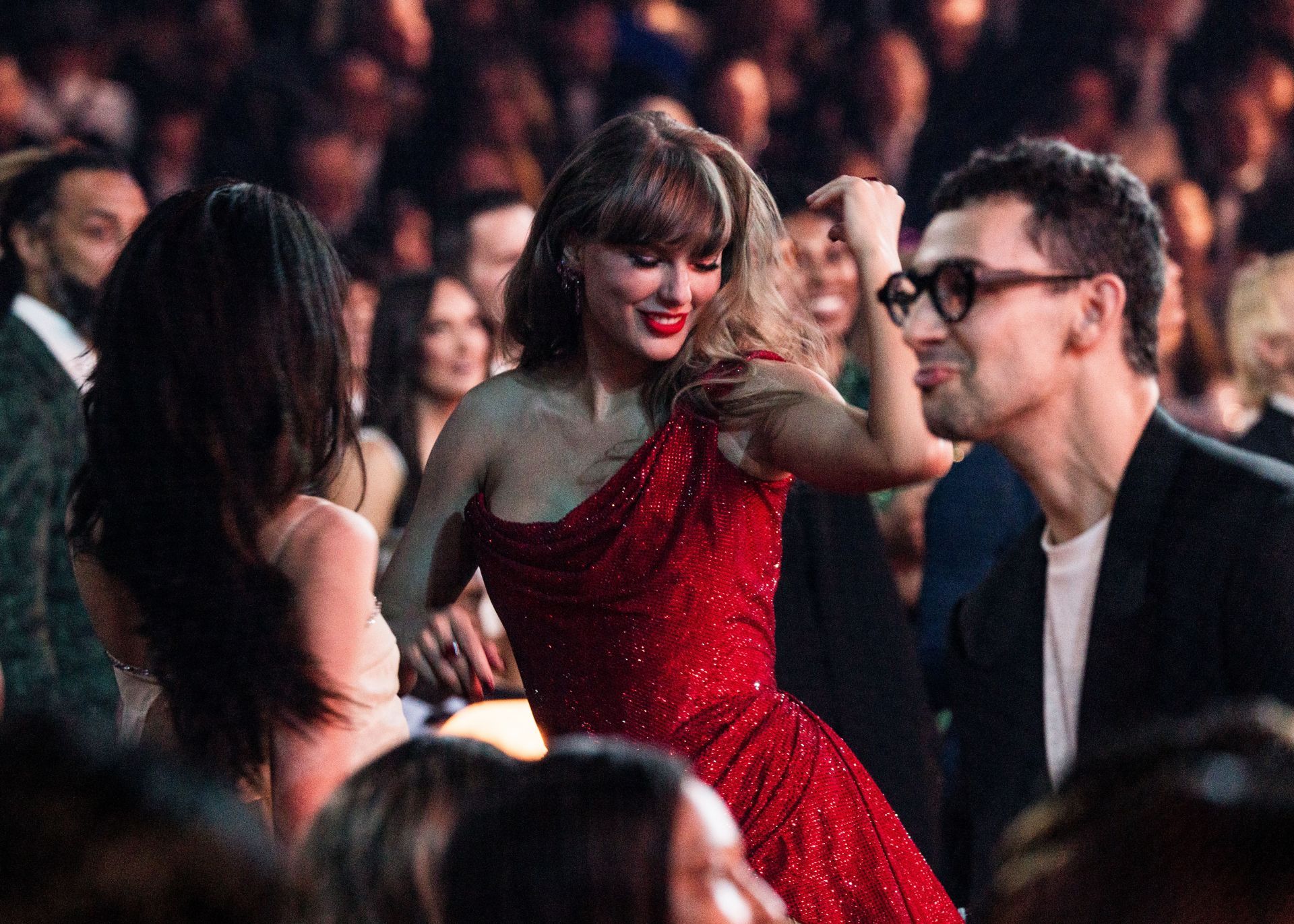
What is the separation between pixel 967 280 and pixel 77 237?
8.12 ft

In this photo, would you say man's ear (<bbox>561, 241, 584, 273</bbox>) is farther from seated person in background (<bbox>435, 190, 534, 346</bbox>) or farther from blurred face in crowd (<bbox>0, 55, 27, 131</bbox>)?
blurred face in crowd (<bbox>0, 55, 27, 131</bbox>)

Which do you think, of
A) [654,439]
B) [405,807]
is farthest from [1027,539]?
[405,807]

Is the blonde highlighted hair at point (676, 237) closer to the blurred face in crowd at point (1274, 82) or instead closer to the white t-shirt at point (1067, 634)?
the white t-shirt at point (1067, 634)

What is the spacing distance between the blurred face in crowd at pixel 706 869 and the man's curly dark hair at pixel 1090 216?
1409 millimetres

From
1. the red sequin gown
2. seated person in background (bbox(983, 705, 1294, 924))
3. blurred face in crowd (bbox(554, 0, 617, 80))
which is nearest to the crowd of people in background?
seated person in background (bbox(983, 705, 1294, 924))

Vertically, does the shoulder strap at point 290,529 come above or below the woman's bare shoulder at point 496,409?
above

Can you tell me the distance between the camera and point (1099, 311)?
250cm

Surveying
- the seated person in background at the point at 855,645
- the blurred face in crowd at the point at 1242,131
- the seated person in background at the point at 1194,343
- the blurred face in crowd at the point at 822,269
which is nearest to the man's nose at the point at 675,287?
the seated person in background at the point at 855,645

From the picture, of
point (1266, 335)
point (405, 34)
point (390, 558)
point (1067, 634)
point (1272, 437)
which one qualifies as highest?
point (405, 34)

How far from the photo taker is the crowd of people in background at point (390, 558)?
1170mm

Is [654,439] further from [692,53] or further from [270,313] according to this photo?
[692,53]

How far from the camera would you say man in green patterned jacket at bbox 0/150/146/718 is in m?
3.45

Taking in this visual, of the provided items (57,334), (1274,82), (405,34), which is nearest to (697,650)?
(57,334)

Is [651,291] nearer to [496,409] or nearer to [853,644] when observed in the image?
[496,409]
